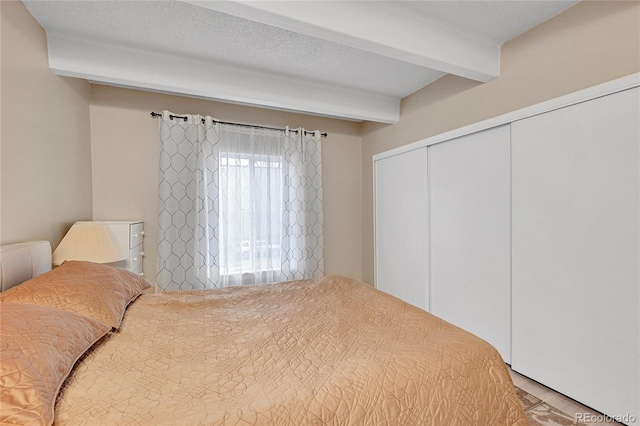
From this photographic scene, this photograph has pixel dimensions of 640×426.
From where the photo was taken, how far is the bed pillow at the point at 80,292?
3.99 feet

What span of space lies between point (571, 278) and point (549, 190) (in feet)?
1.88

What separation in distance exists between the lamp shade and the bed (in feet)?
1.48

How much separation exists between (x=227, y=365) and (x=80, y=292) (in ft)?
2.58

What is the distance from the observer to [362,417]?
0.90 metres

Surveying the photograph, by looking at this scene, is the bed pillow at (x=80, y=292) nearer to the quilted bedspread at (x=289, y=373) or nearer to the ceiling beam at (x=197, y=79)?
the quilted bedspread at (x=289, y=373)

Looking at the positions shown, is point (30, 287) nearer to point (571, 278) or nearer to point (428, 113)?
point (571, 278)

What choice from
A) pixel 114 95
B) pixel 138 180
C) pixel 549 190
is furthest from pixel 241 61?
pixel 549 190

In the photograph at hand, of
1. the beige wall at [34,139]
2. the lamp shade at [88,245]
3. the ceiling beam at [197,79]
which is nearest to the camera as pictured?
the beige wall at [34,139]

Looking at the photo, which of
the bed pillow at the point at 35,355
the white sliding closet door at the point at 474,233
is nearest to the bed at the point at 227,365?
the bed pillow at the point at 35,355

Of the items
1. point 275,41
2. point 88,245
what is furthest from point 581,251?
point 88,245

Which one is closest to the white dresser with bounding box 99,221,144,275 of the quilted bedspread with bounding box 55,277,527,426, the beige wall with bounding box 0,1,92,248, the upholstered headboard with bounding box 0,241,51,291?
the beige wall with bounding box 0,1,92,248

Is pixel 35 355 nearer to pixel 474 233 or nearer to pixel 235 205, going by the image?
pixel 235 205

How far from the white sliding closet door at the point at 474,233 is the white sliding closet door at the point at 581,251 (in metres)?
0.12

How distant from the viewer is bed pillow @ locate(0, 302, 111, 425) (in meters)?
0.71
